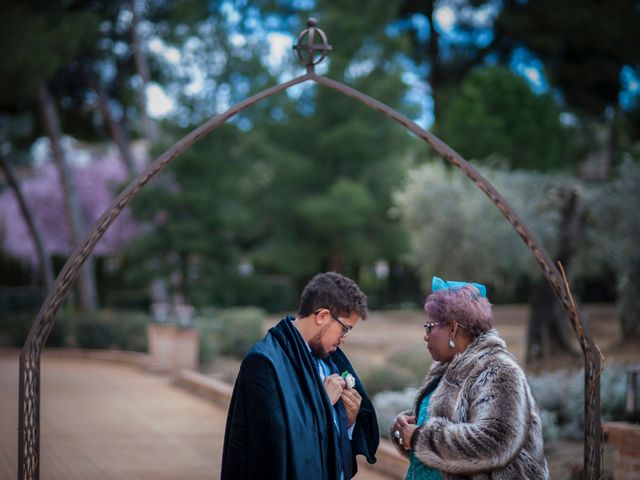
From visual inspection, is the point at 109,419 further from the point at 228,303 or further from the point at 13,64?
the point at 13,64

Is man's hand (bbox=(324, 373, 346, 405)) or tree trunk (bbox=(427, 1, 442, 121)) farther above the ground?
tree trunk (bbox=(427, 1, 442, 121))

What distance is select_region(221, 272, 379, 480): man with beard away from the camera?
3021 millimetres

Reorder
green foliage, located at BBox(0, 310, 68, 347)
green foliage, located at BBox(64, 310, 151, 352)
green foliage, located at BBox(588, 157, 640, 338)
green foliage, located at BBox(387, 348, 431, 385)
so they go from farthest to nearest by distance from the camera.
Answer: green foliage, located at BBox(0, 310, 68, 347) < green foliage, located at BBox(64, 310, 151, 352) < green foliage, located at BBox(588, 157, 640, 338) < green foliage, located at BBox(387, 348, 431, 385)

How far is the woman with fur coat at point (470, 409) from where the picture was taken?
310cm

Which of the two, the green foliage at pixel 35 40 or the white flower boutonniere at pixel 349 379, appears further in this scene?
the green foliage at pixel 35 40

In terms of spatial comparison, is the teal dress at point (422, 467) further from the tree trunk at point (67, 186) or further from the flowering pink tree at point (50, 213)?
the flowering pink tree at point (50, 213)

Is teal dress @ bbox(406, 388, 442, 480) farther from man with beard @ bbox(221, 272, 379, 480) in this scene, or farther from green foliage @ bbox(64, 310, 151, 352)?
green foliage @ bbox(64, 310, 151, 352)

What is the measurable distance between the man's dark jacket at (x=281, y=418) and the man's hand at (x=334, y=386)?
96 millimetres

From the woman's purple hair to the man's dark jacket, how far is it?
0.55 metres

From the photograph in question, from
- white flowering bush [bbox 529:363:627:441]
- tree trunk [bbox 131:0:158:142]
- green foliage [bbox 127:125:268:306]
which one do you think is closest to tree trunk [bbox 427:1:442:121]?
tree trunk [bbox 131:0:158:142]

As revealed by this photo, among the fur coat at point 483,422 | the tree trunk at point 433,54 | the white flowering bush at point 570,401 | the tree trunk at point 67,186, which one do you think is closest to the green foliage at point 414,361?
the white flowering bush at point 570,401

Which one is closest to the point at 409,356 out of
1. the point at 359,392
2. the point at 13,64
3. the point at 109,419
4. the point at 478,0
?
the point at 109,419

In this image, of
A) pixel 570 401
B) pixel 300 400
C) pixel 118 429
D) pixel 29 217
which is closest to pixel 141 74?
pixel 29 217

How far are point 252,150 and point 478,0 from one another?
11.9 m
